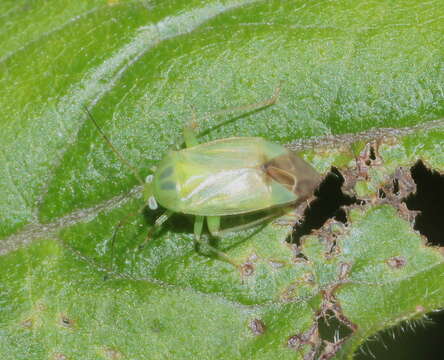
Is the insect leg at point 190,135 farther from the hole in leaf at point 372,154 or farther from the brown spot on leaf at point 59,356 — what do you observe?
the brown spot on leaf at point 59,356

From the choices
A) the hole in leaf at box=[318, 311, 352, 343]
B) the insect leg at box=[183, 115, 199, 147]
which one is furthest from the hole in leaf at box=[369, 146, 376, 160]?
the insect leg at box=[183, 115, 199, 147]

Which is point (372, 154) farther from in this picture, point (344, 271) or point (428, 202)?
point (344, 271)

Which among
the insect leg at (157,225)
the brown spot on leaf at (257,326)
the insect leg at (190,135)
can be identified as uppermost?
the insect leg at (190,135)

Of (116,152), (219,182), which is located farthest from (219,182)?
(116,152)

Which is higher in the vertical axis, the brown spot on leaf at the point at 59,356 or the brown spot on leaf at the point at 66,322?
the brown spot on leaf at the point at 66,322

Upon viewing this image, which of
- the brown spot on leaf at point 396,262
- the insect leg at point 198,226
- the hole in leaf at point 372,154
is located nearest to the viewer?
the brown spot on leaf at point 396,262

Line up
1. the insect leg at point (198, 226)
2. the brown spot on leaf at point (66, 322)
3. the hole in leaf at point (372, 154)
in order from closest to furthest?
1. the hole in leaf at point (372, 154)
2. the brown spot on leaf at point (66, 322)
3. the insect leg at point (198, 226)

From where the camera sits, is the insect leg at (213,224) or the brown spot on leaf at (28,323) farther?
the insect leg at (213,224)

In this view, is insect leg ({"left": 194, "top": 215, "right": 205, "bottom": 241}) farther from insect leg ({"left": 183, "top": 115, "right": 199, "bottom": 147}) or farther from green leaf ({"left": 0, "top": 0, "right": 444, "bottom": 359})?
insect leg ({"left": 183, "top": 115, "right": 199, "bottom": 147})

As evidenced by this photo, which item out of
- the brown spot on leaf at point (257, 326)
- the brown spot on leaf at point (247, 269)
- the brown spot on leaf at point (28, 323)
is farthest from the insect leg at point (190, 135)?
the brown spot on leaf at point (28, 323)
